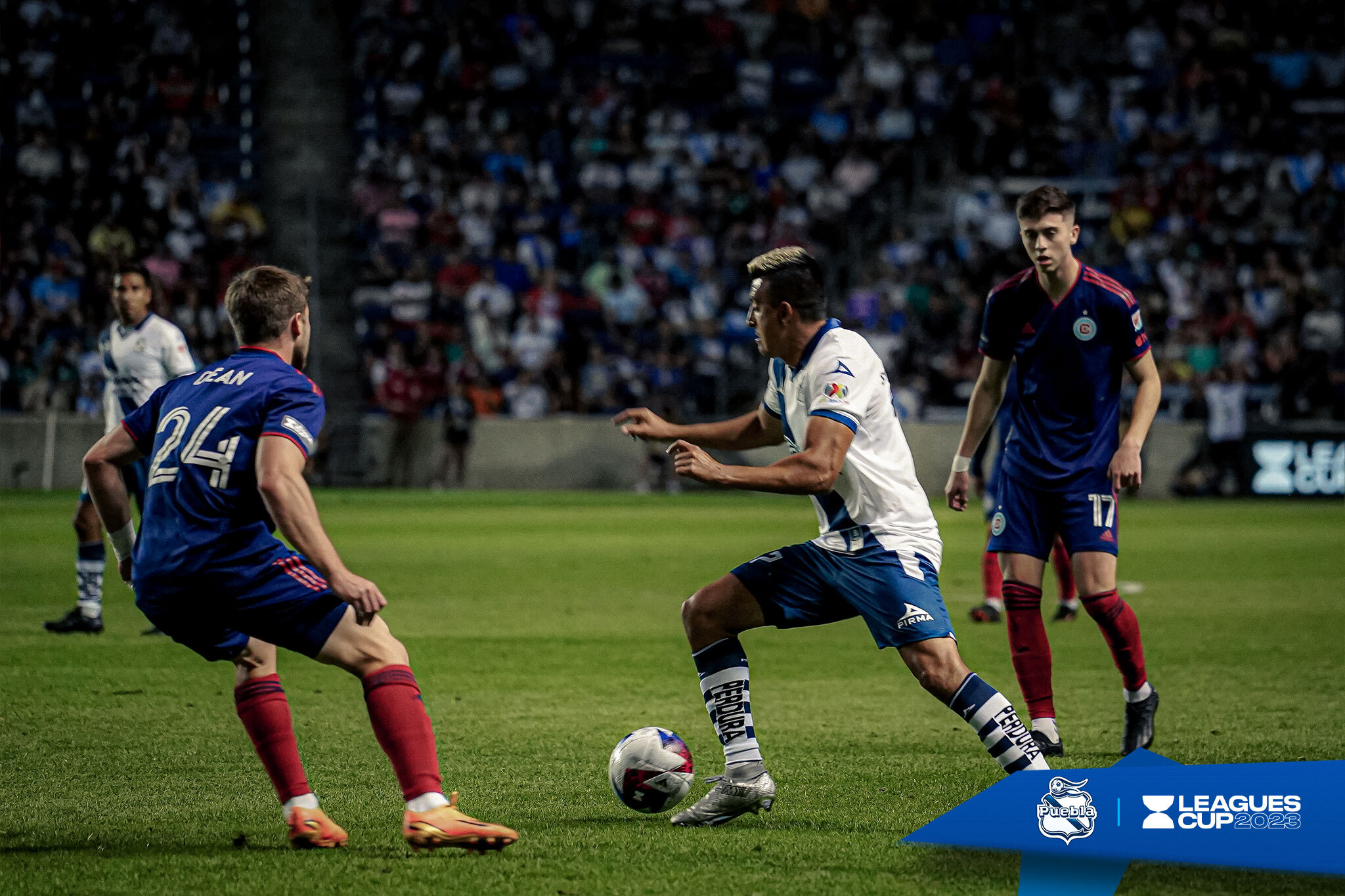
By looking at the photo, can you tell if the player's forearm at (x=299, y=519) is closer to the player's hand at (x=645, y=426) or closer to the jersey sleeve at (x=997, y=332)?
the player's hand at (x=645, y=426)

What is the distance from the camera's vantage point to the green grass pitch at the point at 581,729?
183 inches

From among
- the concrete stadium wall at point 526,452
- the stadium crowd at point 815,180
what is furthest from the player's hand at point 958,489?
the stadium crowd at point 815,180

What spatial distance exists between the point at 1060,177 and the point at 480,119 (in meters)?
9.89

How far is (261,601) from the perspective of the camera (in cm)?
465

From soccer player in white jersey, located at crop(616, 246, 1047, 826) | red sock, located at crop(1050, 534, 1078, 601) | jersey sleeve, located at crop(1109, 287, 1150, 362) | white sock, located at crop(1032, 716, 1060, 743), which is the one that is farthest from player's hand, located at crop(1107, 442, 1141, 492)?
red sock, located at crop(1050, 534, 1078, 601)

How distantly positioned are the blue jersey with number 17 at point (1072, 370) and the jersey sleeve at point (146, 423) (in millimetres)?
3452

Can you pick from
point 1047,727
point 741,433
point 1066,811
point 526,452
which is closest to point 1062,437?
point 1047,727

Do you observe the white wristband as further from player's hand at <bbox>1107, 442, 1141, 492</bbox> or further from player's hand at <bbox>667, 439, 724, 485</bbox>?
player's hand at <bbox>1107, 442, 1141, 492</bbox>

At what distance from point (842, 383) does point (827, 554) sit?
0.61m

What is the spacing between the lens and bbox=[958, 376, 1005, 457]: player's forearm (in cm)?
685

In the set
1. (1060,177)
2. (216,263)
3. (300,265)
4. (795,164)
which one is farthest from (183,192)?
(1060,177)

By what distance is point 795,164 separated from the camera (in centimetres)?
2705

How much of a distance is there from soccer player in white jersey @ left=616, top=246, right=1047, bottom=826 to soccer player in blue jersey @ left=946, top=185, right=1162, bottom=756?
1.37m

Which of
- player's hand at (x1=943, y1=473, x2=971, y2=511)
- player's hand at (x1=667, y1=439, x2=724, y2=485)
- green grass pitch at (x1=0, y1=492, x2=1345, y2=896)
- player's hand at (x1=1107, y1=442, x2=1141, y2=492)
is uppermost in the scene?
player's hand at (x1=667, y1=439, x2=724, y2=485)
